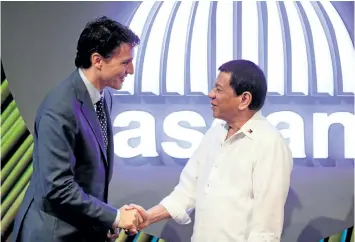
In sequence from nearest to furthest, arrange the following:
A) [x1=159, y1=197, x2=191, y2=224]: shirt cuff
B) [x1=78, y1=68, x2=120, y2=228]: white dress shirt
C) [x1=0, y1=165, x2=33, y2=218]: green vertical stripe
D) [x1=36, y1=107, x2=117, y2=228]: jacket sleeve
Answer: [x1=36, y1=107, x2=117, y2=228]: jacket sleeve, [x1=78, y1=68, x2=120, y2=228]: white dress shirt, [x1=159, y1=197, x2=191, y2=224]: shirt cuff, [x1=0, y1=165, x2=33, y2=218]: green vertical stripe

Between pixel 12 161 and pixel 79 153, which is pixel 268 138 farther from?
pixel 12 161

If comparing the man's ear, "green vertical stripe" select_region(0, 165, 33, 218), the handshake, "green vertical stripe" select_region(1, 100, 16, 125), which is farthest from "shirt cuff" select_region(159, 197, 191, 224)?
"green vertical stripe" select_region(1, 100, 16, 125)

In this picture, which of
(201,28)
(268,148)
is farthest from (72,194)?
(201,28)

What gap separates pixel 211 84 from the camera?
2.99 metres

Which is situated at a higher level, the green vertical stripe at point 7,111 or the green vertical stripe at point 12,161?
the green vertical stripe at point 7,111

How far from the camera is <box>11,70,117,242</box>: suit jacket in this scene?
6.01 feet

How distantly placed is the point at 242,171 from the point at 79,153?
2.24 ft

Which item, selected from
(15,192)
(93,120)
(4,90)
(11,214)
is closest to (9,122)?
(4,90)

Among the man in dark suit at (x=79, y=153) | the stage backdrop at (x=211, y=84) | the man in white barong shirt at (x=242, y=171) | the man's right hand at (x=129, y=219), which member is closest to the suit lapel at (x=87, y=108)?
the man in dark suit at (x=79, y=153)

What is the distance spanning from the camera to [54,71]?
3.06m

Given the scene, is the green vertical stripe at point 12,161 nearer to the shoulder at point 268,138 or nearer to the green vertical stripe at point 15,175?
the green vertical stripe at point 15,175

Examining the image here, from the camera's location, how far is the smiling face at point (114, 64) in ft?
6.66

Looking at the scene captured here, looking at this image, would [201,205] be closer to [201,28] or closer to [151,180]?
[151,180]

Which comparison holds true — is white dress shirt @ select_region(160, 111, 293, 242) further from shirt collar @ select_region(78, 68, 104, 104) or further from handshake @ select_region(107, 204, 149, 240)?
shirt collar @ select_region(78, 68, 104, 104)
